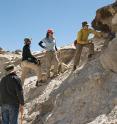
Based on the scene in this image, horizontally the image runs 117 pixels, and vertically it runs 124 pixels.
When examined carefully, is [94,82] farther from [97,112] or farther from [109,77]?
[97,112]

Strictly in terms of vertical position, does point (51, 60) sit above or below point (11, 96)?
above

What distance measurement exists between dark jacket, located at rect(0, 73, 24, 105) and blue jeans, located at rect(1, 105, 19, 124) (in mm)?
150

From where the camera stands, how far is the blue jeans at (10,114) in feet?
43.4

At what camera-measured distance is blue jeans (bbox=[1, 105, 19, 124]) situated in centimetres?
1322

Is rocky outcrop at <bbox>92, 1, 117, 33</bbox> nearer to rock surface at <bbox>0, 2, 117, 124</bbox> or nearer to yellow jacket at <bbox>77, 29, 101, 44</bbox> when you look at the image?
rock surface at <bbox>0, 2, 117, 124</bbox>

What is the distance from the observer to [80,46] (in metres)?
18.4

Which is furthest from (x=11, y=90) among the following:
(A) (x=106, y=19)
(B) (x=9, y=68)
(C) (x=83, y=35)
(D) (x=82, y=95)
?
(A) (x=106, y=19)

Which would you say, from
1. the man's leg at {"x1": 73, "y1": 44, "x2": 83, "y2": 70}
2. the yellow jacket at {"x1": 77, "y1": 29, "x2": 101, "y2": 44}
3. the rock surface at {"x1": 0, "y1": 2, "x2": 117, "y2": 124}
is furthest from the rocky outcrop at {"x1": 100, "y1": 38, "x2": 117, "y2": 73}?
the man's leg at {"x1": 73, "y1": 44, "x2": 83, "y2": 70}

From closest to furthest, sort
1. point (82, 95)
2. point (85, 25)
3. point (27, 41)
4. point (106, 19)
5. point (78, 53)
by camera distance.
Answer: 1. point (82, 95)
2. point (85, 25)
3. point (27, 41)
4. point (78, 53)
5. point (106, 19)

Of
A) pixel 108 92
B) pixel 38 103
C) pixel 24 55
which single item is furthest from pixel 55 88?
pixel 108 92

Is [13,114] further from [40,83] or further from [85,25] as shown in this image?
[85,25]

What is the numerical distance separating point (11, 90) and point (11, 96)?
203 millimetres

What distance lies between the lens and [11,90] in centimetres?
1324

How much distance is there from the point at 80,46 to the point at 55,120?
5.03 m
